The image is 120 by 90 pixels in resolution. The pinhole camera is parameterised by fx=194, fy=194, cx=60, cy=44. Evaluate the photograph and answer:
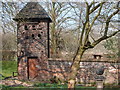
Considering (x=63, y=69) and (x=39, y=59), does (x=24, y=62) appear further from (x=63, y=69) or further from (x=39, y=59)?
(x=63, y=69)

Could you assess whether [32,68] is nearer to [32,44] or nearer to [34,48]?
[34,48]

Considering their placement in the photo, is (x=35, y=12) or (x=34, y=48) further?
(x=35, y=12)

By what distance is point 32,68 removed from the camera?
1402 cm

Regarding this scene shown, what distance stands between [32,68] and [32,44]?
173cm

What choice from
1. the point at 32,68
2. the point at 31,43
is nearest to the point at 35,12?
the point at 31,43

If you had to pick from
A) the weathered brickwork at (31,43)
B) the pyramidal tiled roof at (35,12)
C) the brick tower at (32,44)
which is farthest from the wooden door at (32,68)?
the pyramidal tiled roof at (35,12)

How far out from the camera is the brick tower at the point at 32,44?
1397cm

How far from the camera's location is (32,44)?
46.1 feet

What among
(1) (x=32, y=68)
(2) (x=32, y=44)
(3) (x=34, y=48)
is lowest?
(1) (x=32, y=68)

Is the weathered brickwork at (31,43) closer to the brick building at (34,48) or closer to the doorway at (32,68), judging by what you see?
the brick building at (34,48)

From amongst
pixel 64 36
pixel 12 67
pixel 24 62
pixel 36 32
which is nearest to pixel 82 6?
pixel 36 32

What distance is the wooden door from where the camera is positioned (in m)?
13.9

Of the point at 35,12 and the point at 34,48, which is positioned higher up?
the point at 35,12

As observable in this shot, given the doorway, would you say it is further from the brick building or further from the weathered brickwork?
the weathered brickwork
